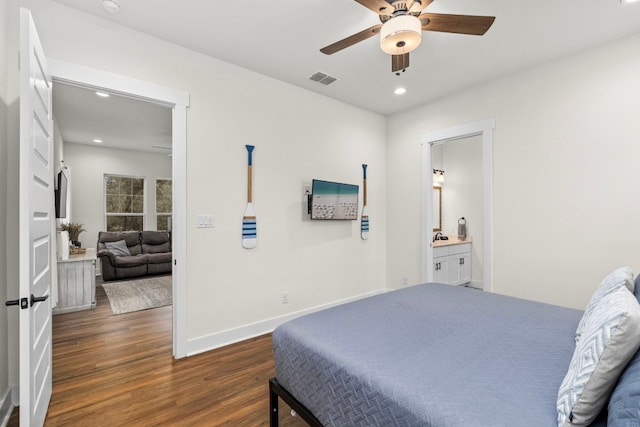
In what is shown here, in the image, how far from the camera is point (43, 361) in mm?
1848

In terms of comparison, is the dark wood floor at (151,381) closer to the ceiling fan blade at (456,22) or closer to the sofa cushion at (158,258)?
the ceiling fan blade at (456,22)

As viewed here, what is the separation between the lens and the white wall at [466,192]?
17.3ft

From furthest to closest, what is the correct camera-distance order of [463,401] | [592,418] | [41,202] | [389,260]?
1. [389,260]
2. [41,202]
3. [463,401]
4. [592,418]

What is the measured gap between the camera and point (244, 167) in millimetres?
3164

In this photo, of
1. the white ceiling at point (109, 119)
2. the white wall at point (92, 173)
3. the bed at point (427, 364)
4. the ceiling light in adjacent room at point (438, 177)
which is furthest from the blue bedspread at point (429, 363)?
the white wall at point (92, 173)

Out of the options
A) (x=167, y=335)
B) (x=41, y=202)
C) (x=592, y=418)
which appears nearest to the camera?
(x=592, y=418)

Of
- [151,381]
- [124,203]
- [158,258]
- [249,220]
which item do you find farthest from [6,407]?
[124,203]

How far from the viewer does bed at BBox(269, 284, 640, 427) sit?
1.05m

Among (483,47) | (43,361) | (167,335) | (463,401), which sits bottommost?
(167,335)

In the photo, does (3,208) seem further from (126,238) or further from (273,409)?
(126,238)

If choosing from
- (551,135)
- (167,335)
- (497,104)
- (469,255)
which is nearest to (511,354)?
(551,135)

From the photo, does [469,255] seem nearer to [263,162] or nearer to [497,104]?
[497,104]

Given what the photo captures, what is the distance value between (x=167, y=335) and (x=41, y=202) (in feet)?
6.62

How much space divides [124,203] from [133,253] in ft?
4.49
